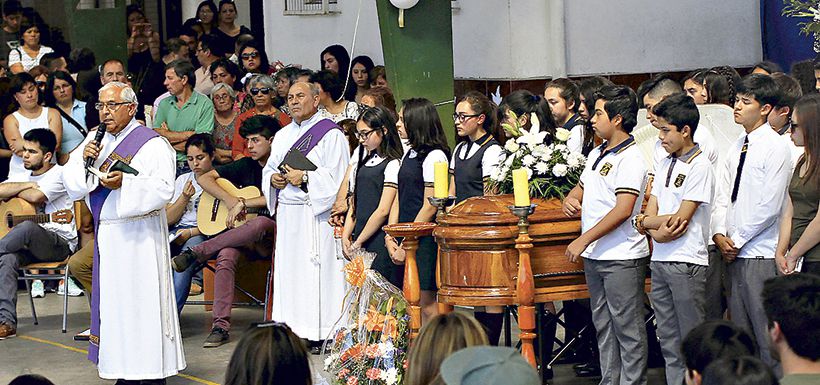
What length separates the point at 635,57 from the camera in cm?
1255

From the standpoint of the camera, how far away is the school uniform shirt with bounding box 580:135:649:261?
22.9 feet

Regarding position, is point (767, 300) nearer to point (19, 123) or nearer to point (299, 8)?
point (19, 123)

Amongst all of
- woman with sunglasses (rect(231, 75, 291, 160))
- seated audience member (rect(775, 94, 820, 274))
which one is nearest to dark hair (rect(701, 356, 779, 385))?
seated audience member (rect(775, 94, 820, 274))

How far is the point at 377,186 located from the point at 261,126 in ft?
5.97

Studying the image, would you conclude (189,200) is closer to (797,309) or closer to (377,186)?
(377,186)

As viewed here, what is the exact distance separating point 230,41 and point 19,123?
3167mm

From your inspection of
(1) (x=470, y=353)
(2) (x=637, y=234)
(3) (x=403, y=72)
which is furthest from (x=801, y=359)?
(3) (x=403, y=72)

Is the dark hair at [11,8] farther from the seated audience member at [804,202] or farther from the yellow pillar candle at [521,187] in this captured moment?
the seated audience member at [804,202]

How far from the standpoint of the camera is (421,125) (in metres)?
8.04

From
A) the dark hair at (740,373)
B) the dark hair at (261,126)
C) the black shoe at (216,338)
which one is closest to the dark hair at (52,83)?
the dark hair at (261,126)

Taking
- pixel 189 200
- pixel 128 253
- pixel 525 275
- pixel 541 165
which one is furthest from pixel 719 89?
pixel 189 200

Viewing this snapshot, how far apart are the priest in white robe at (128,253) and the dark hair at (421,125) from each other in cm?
138

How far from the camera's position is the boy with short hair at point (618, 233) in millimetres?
6969

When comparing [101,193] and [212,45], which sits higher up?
Result: [212,45]
